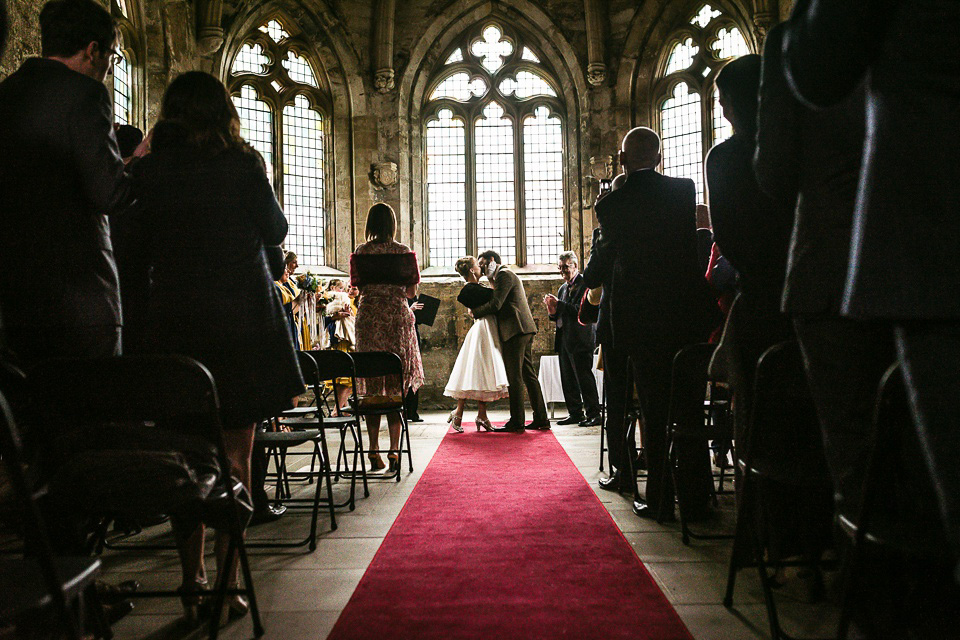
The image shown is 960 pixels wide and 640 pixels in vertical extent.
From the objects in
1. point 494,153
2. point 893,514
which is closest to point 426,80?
point 494,153

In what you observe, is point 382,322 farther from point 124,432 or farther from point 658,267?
point 124,432

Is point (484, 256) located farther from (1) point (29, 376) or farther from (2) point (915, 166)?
(2) point (915, 166)

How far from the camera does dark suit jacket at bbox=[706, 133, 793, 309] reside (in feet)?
8.59

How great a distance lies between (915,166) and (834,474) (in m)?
0.79

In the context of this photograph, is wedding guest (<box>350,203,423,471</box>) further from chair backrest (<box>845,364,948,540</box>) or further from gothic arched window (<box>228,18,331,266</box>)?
gothic arched window (<box>228,18,331,266</box>)

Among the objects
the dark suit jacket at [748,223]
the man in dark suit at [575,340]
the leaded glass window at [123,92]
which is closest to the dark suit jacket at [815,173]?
the dark suit jacket at [748,223]

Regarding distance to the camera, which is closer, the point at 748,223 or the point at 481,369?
the point at 748,223

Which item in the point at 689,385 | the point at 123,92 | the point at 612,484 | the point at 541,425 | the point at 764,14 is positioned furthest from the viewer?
the point at 764,14

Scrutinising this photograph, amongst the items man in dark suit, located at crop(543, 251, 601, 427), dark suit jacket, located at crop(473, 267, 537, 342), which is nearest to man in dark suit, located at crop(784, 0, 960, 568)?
dark suit jacket, located at crop(473, 267, 537, 342)

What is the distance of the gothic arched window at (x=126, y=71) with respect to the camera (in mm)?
9719

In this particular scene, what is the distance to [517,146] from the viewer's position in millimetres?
13469

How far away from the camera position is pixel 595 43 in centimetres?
1230

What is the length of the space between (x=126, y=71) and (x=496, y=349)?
661cm

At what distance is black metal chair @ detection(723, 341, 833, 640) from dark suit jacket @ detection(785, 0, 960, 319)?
3.02 ft
